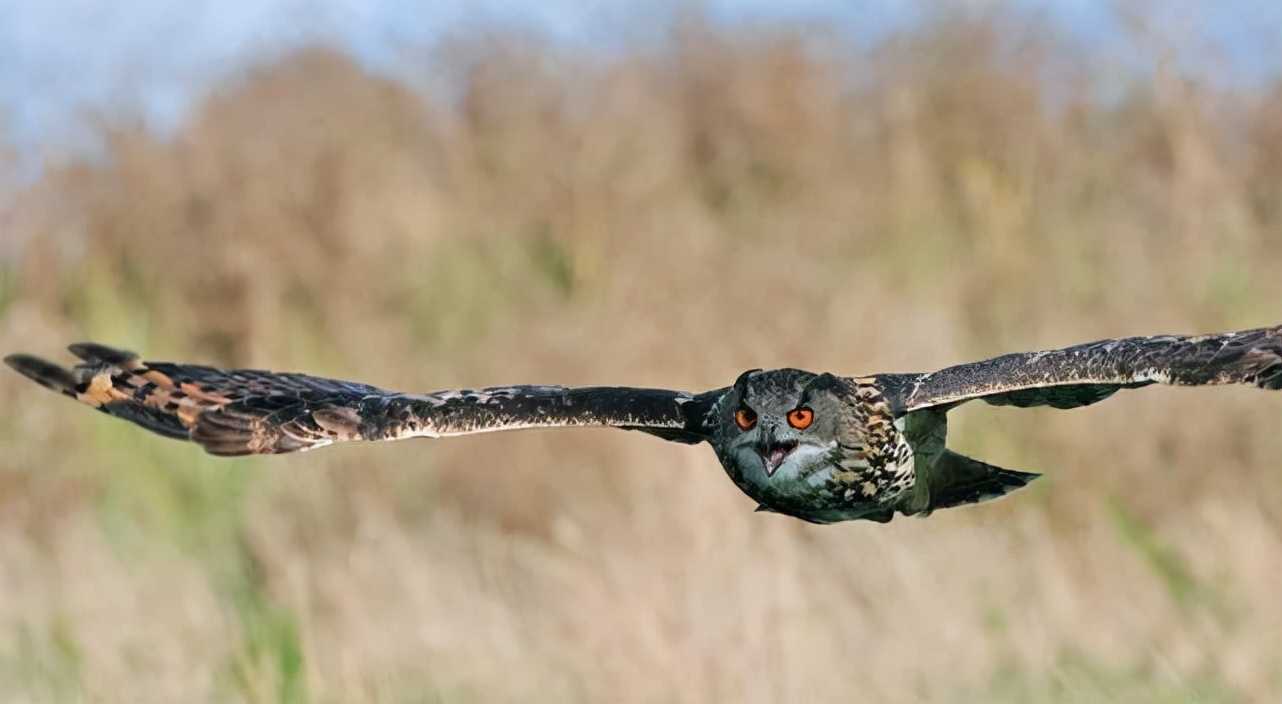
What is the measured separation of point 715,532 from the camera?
8.55 metres

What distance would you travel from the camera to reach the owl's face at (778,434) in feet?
15.4

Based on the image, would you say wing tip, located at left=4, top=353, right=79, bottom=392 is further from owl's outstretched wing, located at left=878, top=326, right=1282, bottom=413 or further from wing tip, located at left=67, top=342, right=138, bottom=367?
owl's outstretched wing, located at left=878, top=326, right=1282, bottom=413

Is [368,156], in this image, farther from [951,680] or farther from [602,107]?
[951,680]

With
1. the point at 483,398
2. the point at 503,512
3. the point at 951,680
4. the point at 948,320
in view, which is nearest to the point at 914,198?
the point at 948,320

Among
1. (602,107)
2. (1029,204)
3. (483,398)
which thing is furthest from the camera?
(602,107)

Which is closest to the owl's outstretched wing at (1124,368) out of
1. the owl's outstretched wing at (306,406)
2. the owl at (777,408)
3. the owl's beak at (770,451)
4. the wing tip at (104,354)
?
the owl at (777,408)

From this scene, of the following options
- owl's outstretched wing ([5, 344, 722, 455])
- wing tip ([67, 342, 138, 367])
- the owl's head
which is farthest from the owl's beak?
wing tip ([67, 342, 138, 367])

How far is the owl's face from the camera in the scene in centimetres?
470

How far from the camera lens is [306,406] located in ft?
17.5

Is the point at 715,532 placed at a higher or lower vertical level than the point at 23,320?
lower

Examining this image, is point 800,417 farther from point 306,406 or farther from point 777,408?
point 306,406

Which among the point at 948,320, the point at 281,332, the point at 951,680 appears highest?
the point at 281,332

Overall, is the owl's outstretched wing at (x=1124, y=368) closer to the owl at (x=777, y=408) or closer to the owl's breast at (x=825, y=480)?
the owl at (x=777, y=408)

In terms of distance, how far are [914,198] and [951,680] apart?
4.03 m
